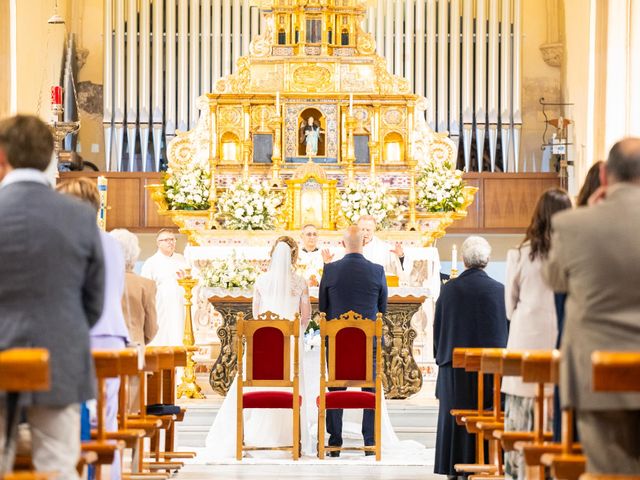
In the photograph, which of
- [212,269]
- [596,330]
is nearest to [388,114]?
[212,269]

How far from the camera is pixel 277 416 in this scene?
10.2m

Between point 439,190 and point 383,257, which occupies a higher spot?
point 439,190

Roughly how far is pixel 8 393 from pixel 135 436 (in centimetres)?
188

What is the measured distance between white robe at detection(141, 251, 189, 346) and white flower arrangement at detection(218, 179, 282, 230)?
190cm

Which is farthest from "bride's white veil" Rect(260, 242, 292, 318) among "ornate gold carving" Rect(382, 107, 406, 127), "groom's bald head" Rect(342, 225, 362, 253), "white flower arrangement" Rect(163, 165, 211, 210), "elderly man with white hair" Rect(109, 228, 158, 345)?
"ornate gold carving" Rect(382, 107, 406, 127)

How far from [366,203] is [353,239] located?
540cm

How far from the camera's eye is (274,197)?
15.4 meters

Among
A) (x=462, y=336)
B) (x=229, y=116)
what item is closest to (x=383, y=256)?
(x=229, y=116)

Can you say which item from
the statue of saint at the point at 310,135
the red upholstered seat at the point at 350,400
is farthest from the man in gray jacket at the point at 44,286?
the statue of saint at the point at 310,135

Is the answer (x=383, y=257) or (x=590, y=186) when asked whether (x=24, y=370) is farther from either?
(x=383, y=257)

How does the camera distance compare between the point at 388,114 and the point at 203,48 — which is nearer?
the point at 388,114

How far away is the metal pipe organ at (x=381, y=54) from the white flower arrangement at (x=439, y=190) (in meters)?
4.02

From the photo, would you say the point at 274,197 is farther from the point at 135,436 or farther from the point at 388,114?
the point at 135,436

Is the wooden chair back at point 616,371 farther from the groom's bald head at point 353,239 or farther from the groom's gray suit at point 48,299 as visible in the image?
the groom's bald head at point 353,239
